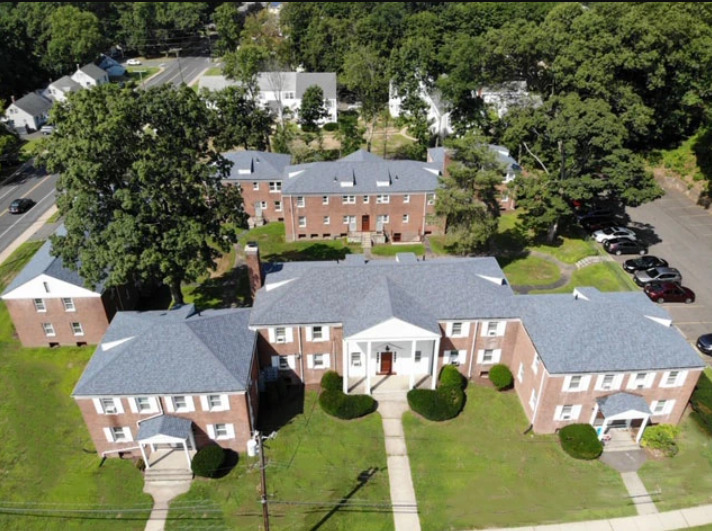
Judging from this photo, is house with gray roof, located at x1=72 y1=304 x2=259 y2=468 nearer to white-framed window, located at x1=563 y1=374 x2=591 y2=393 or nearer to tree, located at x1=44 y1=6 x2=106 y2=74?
white-framed window, located at x1=563 y1=374 x2=591 y2=393

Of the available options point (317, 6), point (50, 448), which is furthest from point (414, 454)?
point (317, 6)

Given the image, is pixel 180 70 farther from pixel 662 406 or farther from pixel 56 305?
pixel 662 406

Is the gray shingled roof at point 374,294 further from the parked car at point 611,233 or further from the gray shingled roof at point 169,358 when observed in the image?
the parked car at point 611,233

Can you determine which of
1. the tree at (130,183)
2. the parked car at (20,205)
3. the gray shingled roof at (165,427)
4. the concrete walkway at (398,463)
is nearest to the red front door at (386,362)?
the concrete walkway at (398,463)

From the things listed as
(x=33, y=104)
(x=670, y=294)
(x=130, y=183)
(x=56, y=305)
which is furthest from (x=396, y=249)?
(x=33, y=104)

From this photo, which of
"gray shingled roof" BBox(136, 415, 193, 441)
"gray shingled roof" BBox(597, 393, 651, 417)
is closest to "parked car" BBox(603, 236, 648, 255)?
"gray shingled roof" BBox(597, 393, 651, 417)

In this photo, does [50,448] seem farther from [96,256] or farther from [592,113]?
[592,113]

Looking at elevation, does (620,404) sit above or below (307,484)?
above
